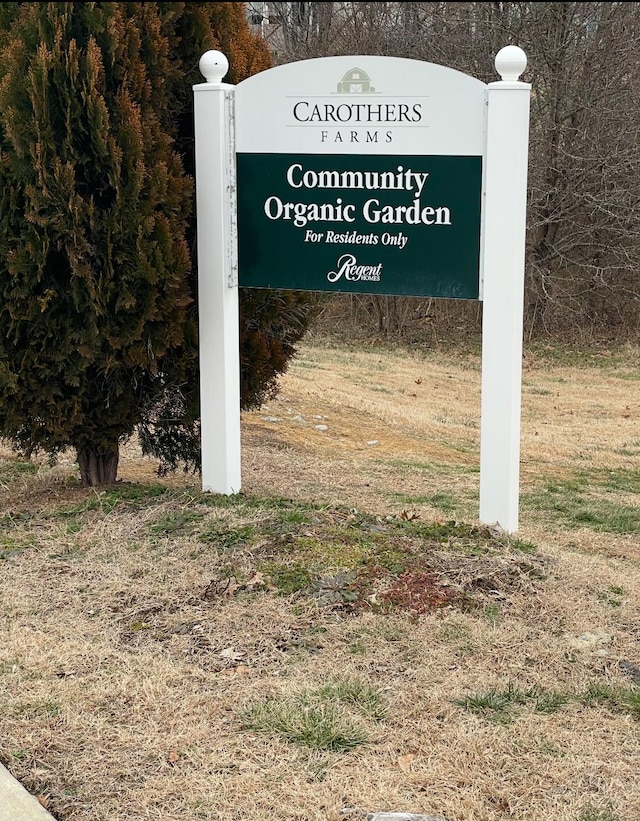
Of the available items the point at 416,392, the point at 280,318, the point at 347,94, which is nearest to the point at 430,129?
the point at 347,94

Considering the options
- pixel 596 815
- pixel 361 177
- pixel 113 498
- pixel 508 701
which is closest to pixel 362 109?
pixel 361 177

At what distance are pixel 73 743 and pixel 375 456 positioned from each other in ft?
21.4

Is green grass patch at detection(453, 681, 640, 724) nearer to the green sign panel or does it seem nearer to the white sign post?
the white sign post

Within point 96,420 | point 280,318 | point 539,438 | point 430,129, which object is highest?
point 430,129

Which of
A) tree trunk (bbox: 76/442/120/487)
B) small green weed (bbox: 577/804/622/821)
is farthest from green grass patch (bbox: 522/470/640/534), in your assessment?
small green weed (bbox: 577/804/622/821)

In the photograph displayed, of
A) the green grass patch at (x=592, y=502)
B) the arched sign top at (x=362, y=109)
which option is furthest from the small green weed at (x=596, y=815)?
the green grass patch at (x=592, y=502)

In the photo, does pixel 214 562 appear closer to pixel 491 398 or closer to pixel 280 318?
pixel 491 398

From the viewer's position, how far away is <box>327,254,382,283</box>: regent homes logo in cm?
556

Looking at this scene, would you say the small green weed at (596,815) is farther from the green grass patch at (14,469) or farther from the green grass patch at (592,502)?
the green grass patch at (14,469)

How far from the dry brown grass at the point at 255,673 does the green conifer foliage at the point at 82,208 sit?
2.89 feet

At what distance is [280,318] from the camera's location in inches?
267

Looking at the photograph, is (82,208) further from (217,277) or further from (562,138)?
(562,138)

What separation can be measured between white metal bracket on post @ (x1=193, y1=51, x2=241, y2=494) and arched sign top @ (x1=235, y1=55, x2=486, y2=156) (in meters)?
0.13

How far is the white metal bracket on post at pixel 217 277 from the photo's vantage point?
578 centimetres
